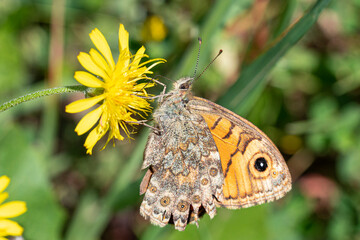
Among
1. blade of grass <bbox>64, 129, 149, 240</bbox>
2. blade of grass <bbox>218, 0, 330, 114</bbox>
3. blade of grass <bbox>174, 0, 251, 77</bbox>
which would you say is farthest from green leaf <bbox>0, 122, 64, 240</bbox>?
blade of grass <bbox>218, 0, 330, 114</bbox>

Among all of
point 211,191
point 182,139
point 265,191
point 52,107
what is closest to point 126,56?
point 182,139

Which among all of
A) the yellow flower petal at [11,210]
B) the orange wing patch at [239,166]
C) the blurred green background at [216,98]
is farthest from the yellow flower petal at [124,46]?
the yellow flower petal at [11,210]

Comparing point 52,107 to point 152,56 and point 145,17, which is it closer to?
point 152,56

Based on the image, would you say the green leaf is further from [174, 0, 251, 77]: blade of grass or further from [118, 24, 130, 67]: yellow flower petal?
[174, 0, 251, 77]: blade of grass

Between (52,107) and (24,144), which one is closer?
(24,144)

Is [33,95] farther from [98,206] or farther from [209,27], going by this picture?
[98,206]
